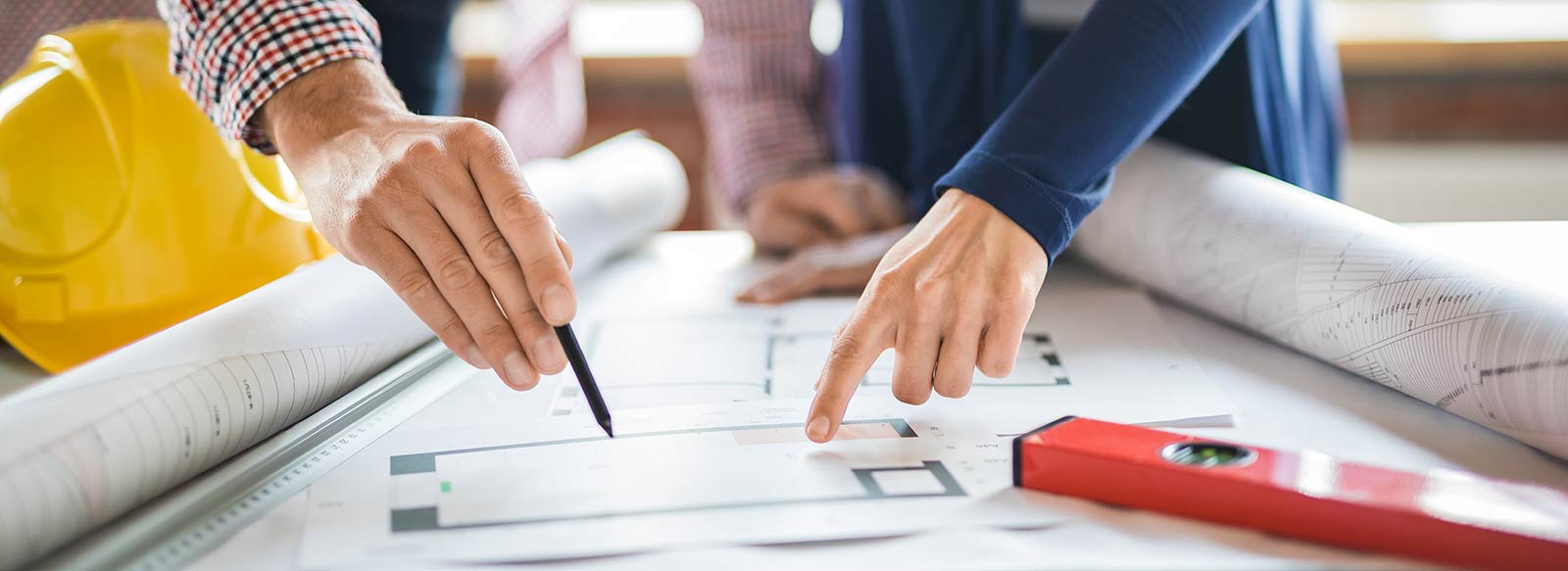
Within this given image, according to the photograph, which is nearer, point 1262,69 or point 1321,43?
point 1262,69

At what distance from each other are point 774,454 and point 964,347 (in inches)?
4.1

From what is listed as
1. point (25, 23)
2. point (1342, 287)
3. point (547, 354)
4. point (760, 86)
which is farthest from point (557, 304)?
point (760, 86)

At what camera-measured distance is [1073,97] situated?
0.53 m

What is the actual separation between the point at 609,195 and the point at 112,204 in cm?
36

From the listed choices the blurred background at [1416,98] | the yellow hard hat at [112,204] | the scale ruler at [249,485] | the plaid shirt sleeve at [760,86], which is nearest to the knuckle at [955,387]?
the scale ruler at [249,485]

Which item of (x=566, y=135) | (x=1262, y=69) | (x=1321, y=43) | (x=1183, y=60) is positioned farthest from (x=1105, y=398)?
(x=566, y=135)

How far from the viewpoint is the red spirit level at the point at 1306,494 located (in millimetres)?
324

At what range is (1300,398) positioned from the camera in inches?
20.0

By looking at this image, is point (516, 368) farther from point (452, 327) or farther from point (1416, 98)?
point (1416, 98)

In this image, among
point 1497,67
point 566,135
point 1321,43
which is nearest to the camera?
point 1321,43

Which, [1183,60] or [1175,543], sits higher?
[1183,60]

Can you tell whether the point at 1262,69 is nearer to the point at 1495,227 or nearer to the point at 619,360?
the point at 1495,227

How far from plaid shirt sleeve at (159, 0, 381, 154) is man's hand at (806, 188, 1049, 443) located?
0.31 m

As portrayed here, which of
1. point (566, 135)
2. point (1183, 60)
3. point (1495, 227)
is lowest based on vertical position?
point (566, 135)
